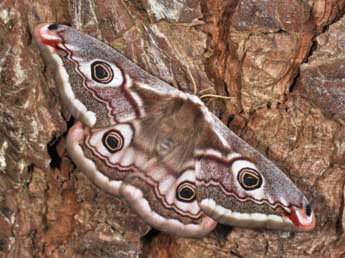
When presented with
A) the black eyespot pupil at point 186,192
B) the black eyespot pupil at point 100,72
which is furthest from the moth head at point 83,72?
the black eyespot pupil at point 186,192

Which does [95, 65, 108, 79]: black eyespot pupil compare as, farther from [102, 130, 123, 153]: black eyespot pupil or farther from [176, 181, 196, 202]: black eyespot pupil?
[176, 181, 196, 202]: black eyespot pupil

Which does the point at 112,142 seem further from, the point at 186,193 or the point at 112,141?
the point at 186,193

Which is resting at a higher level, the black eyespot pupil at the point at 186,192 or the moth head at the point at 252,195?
the moth head at the point at 252,195

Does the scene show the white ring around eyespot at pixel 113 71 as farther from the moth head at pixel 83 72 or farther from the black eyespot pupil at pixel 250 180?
the black eyespot pupil at pixel 250 180

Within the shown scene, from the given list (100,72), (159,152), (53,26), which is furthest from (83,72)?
(159,152)

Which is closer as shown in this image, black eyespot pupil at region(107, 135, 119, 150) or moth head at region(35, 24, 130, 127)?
moth head at region(35, 24, 130, 127)

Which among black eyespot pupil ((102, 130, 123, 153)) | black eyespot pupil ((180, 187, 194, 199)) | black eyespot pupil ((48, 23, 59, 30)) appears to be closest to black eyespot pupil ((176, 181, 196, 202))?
black eyespot pupil ((180, 187, 194, 199))
